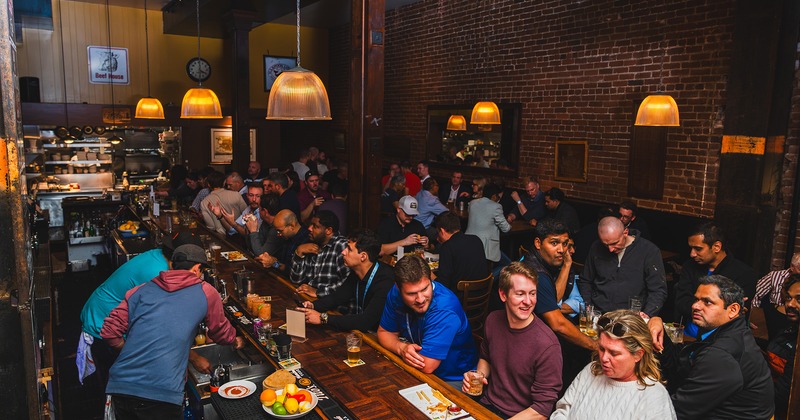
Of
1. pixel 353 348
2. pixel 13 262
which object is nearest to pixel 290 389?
pixel 353 348

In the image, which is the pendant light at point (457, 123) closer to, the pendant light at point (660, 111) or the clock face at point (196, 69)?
the pendant light at point (660, 111)

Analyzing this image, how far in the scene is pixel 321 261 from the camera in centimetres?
492

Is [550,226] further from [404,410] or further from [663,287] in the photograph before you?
[404,410]

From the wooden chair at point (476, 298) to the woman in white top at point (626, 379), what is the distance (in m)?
2.25

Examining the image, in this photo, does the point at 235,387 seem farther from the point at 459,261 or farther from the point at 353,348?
the point at 459,261

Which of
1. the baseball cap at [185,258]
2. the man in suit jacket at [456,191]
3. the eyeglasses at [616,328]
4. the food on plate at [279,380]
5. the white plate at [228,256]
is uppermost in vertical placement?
the baseball cap at [185,258]

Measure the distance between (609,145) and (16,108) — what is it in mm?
7623

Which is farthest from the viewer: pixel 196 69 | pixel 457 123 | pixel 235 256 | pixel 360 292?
pixel 196 69

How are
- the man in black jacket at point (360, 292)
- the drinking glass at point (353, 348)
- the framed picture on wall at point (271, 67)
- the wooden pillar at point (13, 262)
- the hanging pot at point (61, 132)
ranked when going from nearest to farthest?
the wooden pillar at point (13, 262)
the drinking glass at point (353, 348)
the man in black jacket at point (360, 292)
the hanging pot at point (61, 132)
the framed picture on wall at point (271, 67)

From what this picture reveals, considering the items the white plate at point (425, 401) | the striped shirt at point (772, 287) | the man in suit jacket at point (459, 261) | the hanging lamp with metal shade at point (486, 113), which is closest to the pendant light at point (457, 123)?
the hanging lamp with metal shade at point (486, 113)

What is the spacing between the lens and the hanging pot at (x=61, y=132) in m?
12.0

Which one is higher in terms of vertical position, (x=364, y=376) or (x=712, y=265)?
(x=712, y=265)

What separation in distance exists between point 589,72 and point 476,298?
4.69 metres

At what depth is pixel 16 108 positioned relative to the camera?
1.69 metres
